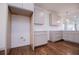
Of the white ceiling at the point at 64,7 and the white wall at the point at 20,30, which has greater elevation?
the white ceiling at the point at 64,7

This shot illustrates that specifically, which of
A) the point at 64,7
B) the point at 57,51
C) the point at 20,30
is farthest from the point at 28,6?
the point at 57,51

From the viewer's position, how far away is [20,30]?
60.2 inches

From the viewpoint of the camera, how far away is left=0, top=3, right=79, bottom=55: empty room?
1.06m

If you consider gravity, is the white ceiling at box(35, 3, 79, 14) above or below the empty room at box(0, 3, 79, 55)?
above

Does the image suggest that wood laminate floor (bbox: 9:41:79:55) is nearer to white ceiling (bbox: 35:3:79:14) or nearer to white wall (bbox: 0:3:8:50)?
white wall (bbox: 0:3:8:50)

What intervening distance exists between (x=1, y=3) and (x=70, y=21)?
119cm

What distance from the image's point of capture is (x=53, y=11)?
3.99 ft

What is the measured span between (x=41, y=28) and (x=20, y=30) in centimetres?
54

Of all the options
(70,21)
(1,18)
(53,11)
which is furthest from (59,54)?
(1,18)

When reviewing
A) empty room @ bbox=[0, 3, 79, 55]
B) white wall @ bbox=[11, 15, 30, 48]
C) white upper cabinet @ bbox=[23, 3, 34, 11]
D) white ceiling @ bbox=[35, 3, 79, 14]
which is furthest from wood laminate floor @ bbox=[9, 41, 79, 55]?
white upper cabinet @ bbox=[23, 3, 34, 11]

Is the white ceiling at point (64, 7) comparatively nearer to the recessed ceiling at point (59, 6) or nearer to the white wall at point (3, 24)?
the recessed ceiling at point (59, 6)

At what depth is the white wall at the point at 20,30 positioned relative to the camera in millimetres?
1495

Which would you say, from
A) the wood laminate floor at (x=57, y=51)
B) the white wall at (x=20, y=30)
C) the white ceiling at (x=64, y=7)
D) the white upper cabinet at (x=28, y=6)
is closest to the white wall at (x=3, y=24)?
the wood laminate floor at (x=57, y=51)
